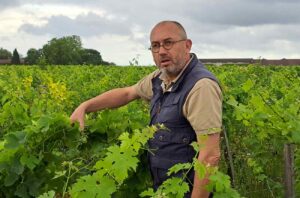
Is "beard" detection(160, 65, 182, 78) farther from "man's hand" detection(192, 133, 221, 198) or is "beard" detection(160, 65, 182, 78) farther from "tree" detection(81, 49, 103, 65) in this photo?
"tree" detection(81, 49, 103, 65)

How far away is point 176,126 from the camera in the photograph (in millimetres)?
3736

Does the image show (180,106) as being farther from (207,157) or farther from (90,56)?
(90,56)

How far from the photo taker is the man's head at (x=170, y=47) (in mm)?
3891

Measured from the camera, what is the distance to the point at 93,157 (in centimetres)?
428

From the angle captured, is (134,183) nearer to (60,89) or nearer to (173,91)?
(173,91)

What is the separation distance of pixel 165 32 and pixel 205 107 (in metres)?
0.68

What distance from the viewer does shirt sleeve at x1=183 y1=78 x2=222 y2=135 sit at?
3.47m

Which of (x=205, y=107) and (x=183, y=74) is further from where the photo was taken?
(x=183, y=74)

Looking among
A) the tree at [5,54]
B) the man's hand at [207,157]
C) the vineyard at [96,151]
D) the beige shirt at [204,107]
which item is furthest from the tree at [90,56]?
the man's hand at [207,157]

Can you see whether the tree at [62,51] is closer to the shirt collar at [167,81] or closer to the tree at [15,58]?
the tree at [15,58]

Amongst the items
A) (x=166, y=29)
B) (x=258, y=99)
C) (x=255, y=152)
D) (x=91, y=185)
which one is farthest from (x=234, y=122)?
(x=91, y=185)

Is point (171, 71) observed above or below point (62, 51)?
below

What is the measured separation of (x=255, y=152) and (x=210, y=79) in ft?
7.18

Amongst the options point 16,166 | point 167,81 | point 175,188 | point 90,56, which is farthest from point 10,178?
point 90,56
